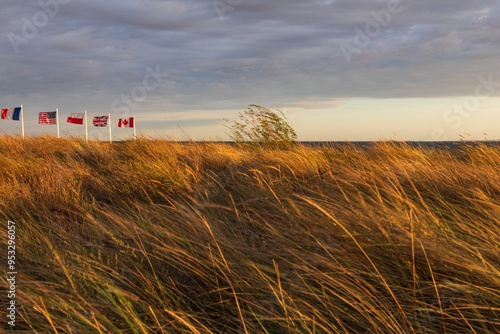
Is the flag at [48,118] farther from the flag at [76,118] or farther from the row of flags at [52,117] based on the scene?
the flag at [76,118]

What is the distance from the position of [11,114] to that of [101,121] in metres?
6.71

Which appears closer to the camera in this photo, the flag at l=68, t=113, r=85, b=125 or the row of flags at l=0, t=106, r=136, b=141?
the row of flags at l=0, t=106, r=136, b=141

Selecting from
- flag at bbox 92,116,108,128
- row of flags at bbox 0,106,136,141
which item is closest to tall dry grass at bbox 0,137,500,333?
row of flags at bbox 0,106,136,141

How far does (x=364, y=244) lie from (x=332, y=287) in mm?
268

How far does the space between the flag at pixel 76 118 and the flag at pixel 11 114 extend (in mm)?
4259

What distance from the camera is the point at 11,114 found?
21562mm

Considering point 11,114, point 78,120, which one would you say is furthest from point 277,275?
point 78,120

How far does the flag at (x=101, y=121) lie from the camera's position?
2747cm

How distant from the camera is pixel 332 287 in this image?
5.92ft

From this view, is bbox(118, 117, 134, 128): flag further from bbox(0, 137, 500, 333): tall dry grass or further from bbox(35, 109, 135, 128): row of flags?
bbox(0, 137, 500, 333): tall dry grass

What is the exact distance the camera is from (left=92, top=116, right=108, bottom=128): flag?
90.1 ft

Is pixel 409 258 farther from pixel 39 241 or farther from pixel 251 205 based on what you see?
pixel 39 241

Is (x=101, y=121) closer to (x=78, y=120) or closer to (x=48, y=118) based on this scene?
(x=78, y=120)

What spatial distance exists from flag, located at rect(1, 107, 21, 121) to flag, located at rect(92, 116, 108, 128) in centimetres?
631
